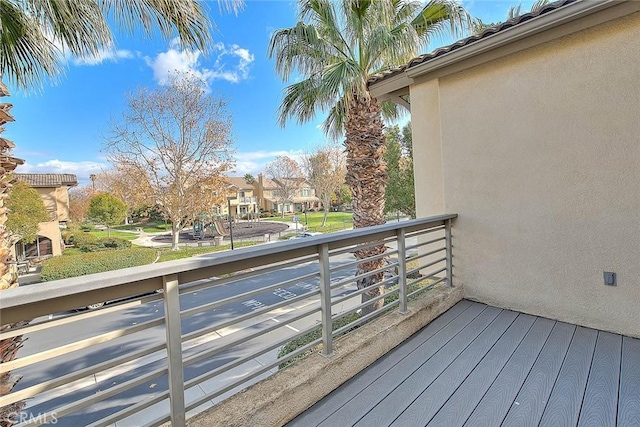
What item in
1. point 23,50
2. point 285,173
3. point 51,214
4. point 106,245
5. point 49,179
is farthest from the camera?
point 285,173

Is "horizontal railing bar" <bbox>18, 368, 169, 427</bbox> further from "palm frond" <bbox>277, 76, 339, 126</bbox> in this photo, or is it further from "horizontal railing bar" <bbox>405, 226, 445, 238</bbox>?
"palm frond" <bbox>277, 76, 339, 126</bbox>

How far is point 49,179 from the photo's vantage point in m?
21.3

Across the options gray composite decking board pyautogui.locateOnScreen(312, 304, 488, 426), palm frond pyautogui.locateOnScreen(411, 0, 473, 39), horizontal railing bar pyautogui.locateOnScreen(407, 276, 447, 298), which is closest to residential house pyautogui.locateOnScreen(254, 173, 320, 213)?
palm frond pyautogui.locateOnScreen(411, 0, 473, 39)

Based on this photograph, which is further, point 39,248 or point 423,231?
point 39,248

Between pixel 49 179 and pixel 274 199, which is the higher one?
pixel 49 179

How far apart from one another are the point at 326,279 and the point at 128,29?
359cm

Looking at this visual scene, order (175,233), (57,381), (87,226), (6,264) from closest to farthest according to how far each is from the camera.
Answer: (57,381), (6,264), (175,233), (87,226)

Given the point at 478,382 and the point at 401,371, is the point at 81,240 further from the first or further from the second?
the point at 478,382

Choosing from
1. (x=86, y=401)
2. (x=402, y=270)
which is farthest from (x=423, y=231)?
(x=86, y=401)

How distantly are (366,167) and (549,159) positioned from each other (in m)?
3.66

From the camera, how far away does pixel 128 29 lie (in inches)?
134

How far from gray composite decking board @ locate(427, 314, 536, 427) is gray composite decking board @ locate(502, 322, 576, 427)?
0.18 m

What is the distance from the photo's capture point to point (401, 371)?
7.22 feet

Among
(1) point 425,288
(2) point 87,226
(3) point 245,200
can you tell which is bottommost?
(2) point 87,226
